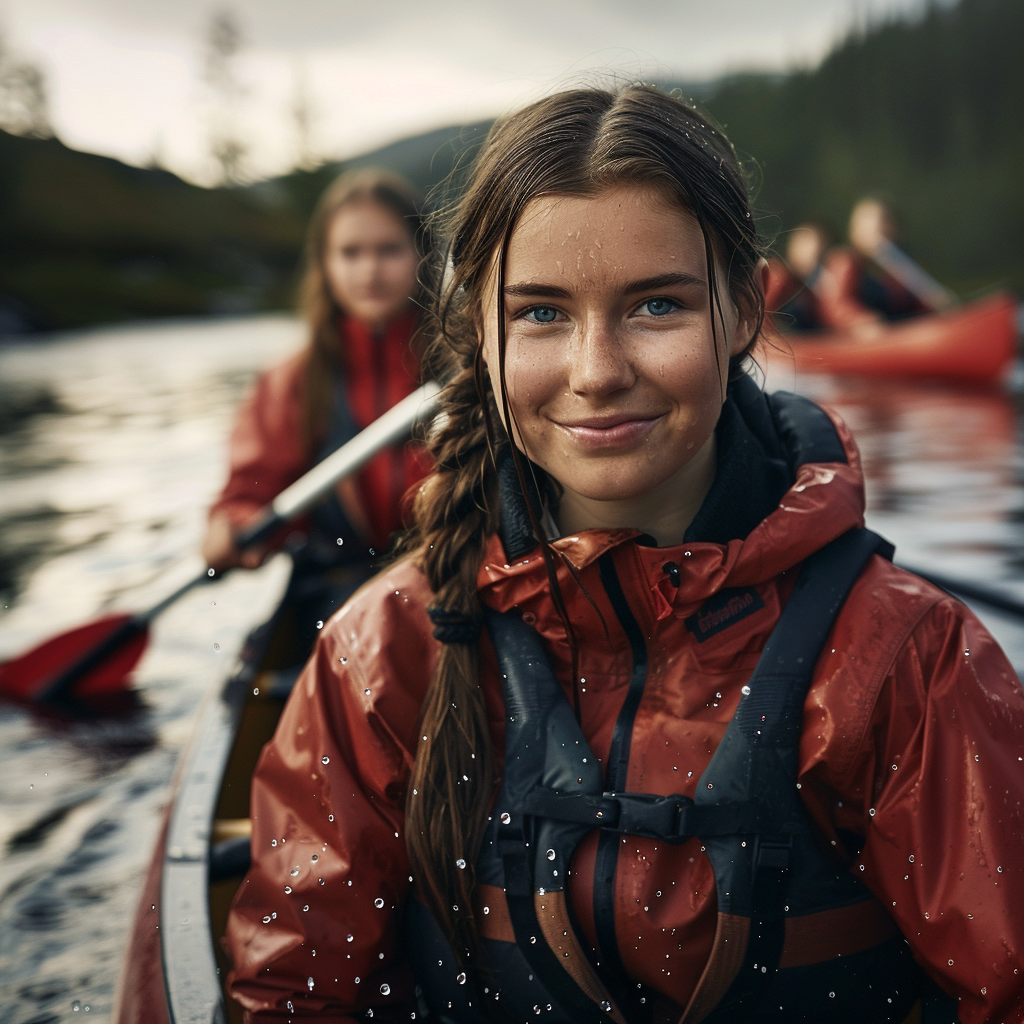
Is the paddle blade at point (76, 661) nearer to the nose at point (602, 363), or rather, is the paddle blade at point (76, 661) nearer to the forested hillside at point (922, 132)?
the nose at point (602, 363)

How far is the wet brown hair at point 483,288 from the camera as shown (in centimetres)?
114

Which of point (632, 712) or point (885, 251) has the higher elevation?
point (632, 712)

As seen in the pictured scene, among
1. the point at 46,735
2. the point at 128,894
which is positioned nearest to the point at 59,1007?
the point at 128,894

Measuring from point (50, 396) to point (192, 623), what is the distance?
41.8ft

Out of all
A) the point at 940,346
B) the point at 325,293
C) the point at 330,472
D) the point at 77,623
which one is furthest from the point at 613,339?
the point at 940,346

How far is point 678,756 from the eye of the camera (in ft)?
4.00

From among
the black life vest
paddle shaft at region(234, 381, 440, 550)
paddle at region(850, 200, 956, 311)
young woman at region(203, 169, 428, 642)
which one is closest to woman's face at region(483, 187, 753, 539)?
the black life vest

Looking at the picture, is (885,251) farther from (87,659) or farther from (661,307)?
(661,307)

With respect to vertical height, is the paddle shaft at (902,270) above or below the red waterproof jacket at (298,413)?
below

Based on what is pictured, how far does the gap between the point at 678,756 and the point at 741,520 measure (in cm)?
30

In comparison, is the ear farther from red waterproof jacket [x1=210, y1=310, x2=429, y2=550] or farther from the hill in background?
the hill in background

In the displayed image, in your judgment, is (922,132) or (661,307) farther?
(922,132)

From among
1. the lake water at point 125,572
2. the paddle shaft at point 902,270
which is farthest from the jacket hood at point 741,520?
the paddle shaft at point 902,270

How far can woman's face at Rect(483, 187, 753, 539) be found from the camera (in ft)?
3.65
